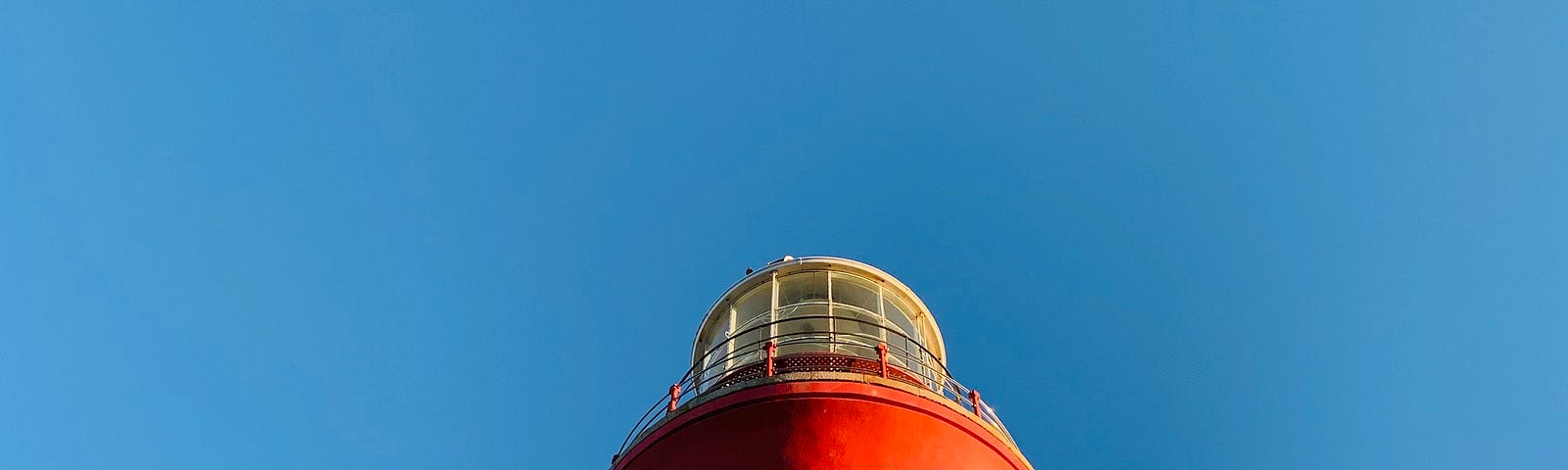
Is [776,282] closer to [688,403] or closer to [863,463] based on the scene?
[688,403]

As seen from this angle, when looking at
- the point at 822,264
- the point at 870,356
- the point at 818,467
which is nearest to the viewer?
the point at 818,467

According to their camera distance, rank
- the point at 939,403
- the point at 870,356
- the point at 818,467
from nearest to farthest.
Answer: the point at 818,467, the point at 939,403, the point at 870,356

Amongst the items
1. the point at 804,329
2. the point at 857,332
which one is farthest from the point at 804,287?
the point at 857,332

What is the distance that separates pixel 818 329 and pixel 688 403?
378 centimetres

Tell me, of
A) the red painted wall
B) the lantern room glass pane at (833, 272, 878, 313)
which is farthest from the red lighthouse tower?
the lantern room glass pane at (833, 272, 878, 313)

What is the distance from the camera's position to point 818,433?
12.1 m

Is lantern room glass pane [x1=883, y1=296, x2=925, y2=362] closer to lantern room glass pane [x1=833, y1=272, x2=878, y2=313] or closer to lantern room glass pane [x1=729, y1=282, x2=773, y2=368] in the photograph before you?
lantern room glass pane [x1=833, y1=272, x2=878, y2=313]

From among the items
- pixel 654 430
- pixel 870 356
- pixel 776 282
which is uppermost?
pixel 776 282

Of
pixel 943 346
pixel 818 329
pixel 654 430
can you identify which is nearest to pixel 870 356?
pixel 818 329

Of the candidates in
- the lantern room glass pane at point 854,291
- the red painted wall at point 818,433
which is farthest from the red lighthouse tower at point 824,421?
the lantern room glass pane at point 854,291

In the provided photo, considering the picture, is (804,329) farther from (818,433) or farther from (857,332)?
(818,433)

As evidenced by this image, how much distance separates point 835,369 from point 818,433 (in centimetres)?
162

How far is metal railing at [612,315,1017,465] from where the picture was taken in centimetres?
1354

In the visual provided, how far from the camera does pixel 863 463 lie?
11.9 meters
